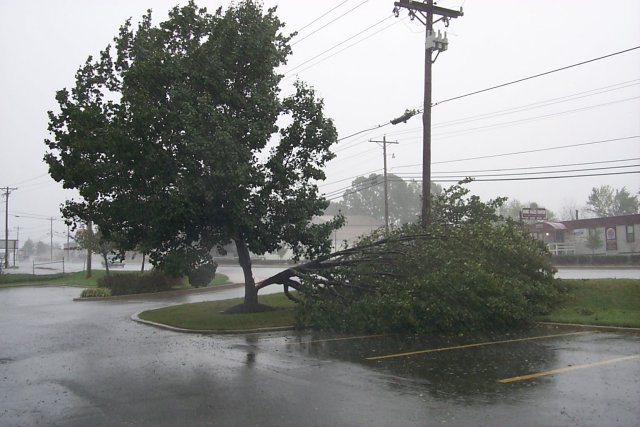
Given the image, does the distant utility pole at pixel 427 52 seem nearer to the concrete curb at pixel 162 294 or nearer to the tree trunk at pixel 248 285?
the tree trunk at pixel 248 285

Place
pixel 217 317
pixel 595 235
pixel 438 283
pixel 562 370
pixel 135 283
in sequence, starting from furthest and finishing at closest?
pixel 595 235, pixel 135 283, pixel 217 317, pixel 438 283, pixel 562 370

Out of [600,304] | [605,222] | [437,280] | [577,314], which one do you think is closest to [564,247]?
[605,222]

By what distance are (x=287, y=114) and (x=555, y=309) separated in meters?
9.82

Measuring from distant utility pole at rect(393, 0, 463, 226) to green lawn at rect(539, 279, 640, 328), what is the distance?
4.82 metres

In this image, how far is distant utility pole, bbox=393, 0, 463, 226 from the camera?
17.3 metres

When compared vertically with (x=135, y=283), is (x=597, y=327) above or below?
below

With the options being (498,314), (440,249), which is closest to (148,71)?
(440,249)

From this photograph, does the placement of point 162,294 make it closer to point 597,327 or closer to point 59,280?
point 59,280

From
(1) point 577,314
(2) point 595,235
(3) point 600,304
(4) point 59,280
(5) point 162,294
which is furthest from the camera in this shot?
(2) point 595,235

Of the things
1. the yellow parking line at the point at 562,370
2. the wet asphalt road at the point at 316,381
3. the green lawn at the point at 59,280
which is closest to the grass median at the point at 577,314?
the wet asphalt road at the point at 316,381

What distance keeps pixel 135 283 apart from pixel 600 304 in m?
23.3

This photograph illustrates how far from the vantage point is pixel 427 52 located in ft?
59.7

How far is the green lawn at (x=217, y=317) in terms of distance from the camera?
1515 cm

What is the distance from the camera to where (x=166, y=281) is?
30.7m
